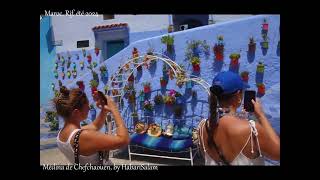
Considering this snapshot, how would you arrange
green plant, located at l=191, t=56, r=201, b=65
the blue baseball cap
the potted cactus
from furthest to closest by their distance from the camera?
green plant, located at l=191, t=56, r=201, b=65 < the potted cactus < the blue baseball cap

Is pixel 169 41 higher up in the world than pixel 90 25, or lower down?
lower down

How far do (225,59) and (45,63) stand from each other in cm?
237

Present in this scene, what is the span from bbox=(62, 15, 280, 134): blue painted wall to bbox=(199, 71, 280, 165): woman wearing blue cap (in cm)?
126

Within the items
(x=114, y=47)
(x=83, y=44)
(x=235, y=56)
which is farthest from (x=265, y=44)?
(x=83, y=44)

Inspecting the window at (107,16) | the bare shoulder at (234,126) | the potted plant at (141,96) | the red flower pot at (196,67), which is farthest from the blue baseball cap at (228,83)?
the potted plant at (141,96)

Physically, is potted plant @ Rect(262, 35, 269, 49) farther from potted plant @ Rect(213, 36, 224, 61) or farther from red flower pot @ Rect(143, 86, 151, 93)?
red flower pot @ Rect(143, 86, 151, 93)

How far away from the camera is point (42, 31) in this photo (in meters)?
4.65

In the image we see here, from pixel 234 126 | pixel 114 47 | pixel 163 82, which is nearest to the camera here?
pixel 234 126

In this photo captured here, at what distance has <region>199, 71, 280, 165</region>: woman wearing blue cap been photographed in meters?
2.75

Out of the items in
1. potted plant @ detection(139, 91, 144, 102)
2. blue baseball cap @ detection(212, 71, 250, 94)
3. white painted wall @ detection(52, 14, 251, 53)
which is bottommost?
potted plant @ detection(139, 91, 144, 102)

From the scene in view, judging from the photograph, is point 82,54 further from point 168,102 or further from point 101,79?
point 168,102

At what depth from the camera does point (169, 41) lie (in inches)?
192

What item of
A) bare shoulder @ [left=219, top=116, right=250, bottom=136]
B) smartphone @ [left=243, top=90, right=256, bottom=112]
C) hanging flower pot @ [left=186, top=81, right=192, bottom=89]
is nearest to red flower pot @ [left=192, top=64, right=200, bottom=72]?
hanging flower pot @ [left=186, top=81, right=192, bottom=89]

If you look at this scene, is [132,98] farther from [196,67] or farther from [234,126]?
[234,126]
